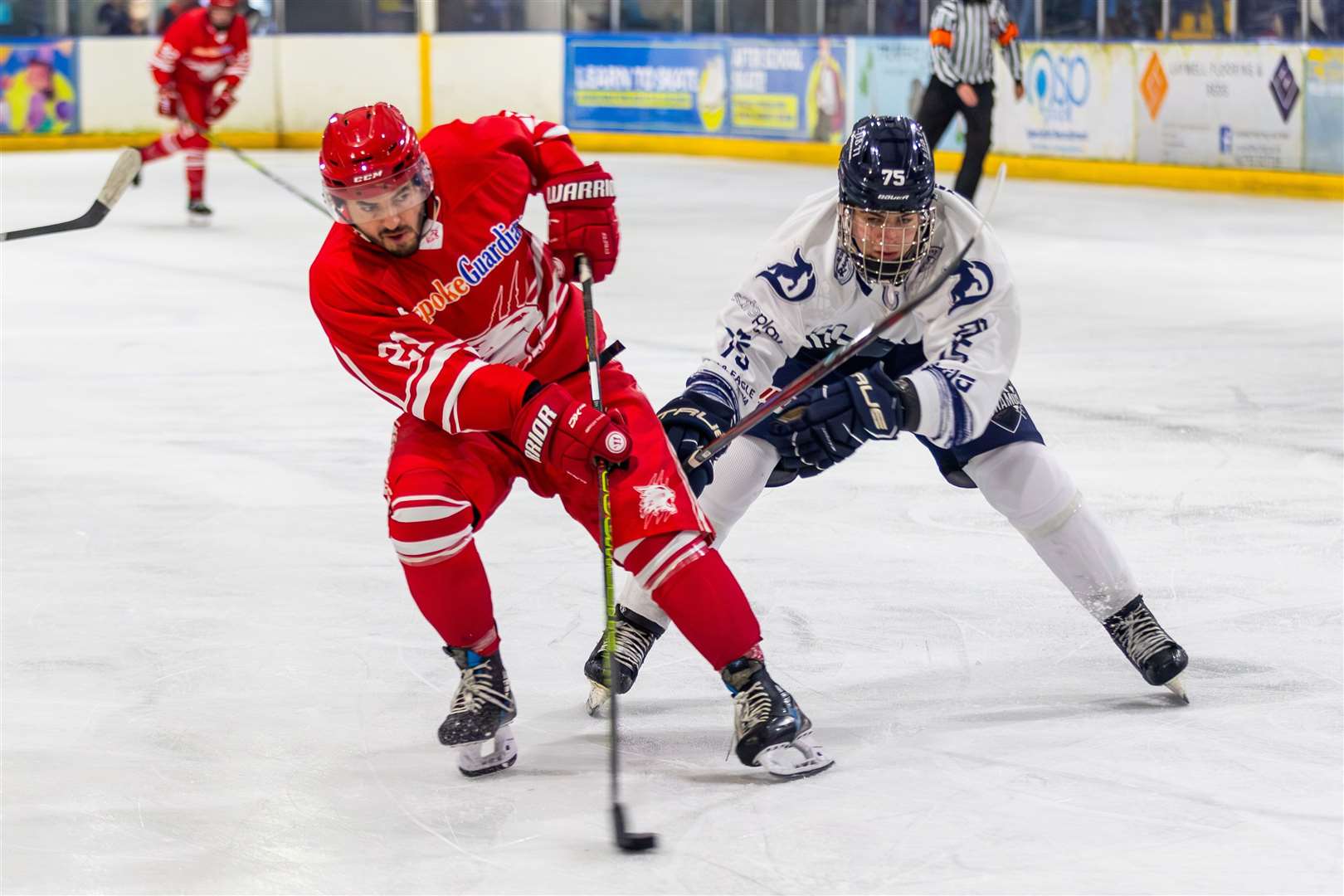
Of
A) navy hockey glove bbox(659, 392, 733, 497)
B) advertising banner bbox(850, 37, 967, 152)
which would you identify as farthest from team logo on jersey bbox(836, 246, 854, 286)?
advertising banner bbox(850, 37, 967, 152)

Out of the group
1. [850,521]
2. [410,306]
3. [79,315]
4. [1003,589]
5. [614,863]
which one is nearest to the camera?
[614,863]

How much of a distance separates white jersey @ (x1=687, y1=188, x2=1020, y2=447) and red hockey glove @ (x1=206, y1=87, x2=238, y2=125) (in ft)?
26.3

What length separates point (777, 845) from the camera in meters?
2.37

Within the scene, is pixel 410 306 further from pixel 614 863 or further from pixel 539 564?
pixel 539 564

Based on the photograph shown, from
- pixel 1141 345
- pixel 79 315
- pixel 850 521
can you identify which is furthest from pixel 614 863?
pixel 79 315

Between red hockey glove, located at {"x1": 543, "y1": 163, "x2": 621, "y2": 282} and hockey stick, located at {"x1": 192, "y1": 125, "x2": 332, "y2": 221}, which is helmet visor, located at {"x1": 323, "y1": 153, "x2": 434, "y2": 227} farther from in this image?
red hockey glove, located at {"x1": 543, "y1": 163, "x2": 621, "y2": 282}

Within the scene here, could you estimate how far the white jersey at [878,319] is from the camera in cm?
278

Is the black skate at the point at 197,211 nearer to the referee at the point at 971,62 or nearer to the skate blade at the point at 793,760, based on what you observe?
the referee at the point at 971,62

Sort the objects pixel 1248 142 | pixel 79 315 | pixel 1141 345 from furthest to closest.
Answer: pixel 1248 142, pixel 79 315, pixel 1141 345

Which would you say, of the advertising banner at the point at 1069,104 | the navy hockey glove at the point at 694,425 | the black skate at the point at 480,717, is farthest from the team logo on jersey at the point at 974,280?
the advertising banner at the point at 1069,104

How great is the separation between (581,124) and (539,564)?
1247cm

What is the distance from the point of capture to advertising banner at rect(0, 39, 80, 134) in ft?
49.3

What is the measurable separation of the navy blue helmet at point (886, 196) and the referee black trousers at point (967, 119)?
6926 millimetres

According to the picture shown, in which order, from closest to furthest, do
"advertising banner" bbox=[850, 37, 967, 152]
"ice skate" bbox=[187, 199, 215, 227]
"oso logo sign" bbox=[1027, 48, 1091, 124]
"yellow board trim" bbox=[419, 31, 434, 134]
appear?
"ice skate" bbox=[187, 199, 215, 227], "oso logo sign" bbox=[1027, 48, 1091, 124], "advertising banner" bbox=[850, 37, 967, 152], "yellow board trim" bbox=[419, 31, 434, 134]
